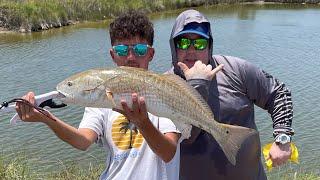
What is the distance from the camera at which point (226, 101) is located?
3.07 m

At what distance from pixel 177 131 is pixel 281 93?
33.7 inches

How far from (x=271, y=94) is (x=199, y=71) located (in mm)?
641

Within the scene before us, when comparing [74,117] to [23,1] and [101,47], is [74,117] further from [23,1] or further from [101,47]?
[23,1]

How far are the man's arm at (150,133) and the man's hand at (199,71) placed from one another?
1.14 ft

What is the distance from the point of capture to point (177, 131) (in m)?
2.73

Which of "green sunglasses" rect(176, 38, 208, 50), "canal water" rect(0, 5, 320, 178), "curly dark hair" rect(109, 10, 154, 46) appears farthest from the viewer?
"canal water" rect(0, 5, 320, 178)

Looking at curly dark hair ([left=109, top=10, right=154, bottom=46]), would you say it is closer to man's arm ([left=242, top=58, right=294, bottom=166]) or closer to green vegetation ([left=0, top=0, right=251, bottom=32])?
man's arm ([left=242, top=58, right=294, bottom=166])

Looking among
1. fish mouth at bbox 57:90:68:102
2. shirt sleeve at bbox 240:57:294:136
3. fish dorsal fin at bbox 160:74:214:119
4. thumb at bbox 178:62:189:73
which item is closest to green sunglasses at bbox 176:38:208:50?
thumb at bbox 178:62:189:73

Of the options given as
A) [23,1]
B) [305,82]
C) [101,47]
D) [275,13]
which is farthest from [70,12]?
[305,82]

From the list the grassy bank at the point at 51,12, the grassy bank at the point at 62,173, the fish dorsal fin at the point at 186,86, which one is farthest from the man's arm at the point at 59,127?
the grassy bank at the point at 51,12

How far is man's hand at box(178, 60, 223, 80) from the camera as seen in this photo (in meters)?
2.79

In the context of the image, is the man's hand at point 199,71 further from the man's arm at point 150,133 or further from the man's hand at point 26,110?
the man's hand at point 26,110

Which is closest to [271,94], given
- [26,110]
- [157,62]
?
[26,110]

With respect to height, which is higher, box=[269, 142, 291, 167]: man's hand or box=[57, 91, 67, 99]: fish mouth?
box=[57, 91, 67, 99]: fish mouth
